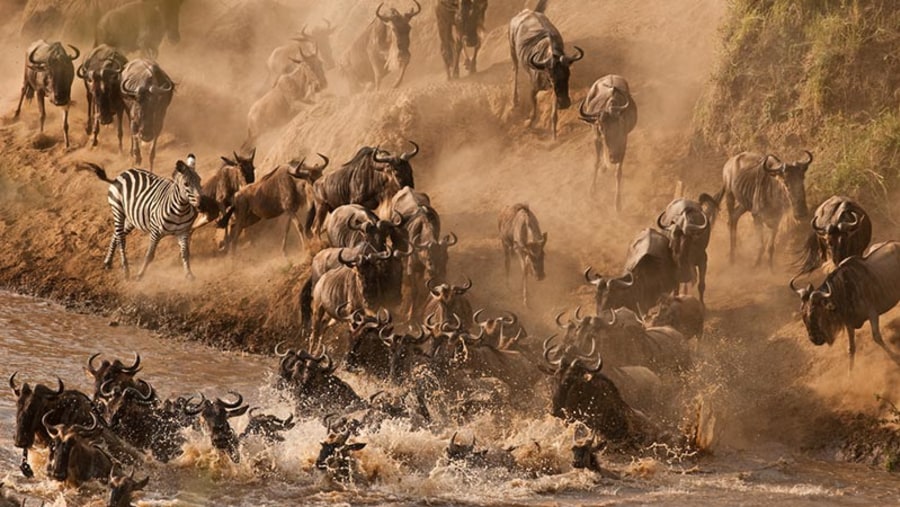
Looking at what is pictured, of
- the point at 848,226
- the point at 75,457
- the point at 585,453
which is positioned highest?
the point at 848,226

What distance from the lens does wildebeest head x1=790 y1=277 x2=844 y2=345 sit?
18.9m

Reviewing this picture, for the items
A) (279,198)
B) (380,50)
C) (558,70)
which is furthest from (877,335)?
(380,50)

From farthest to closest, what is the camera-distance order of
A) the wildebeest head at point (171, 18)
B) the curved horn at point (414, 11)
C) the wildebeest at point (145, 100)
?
the wildebeest head at point (171, 18), the wildebeest at point (145, 100), the curved horn at point (414, 11)

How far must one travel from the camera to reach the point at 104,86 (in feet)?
95.7

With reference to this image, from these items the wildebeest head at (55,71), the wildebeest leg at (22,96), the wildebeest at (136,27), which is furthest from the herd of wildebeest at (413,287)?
the wildebeest at (136,27)

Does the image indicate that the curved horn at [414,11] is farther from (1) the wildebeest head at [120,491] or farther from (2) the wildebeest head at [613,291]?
(1) the wildebeest head at [120,491]

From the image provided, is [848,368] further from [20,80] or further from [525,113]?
[20,80]

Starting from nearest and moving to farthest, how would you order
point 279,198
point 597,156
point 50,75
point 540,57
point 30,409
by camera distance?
point 30,409 → point 597,156 → point 279,198 → point 540,57 → point 50,75

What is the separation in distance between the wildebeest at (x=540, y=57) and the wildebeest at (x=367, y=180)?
98.7 inches

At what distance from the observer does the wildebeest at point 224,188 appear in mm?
24984

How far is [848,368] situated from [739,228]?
422cm

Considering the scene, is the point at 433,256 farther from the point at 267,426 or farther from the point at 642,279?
the point at 267,426

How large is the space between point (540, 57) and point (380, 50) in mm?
3866

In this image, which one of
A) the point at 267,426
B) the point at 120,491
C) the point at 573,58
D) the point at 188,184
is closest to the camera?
the point at 120,491
